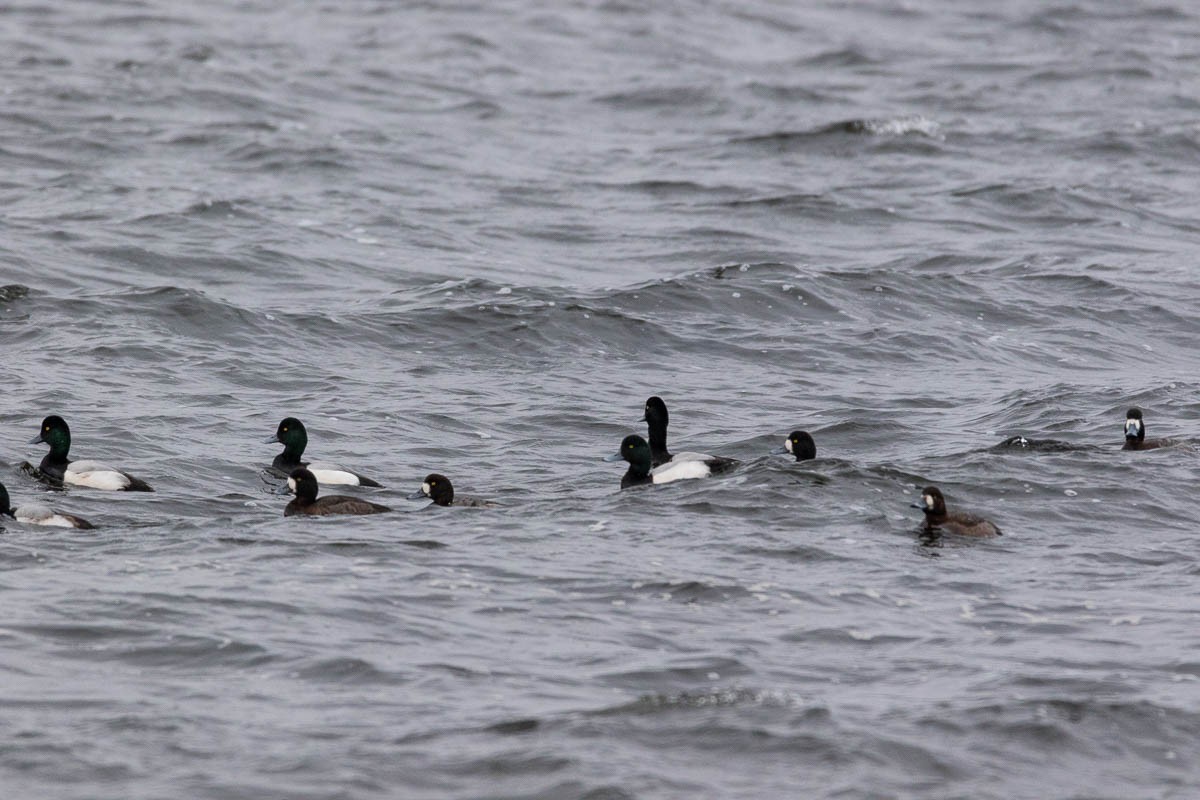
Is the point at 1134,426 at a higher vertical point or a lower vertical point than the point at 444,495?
higher

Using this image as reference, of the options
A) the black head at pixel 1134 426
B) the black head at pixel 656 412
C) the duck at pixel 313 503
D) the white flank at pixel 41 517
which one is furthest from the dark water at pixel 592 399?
the black head at pixel 1134 426

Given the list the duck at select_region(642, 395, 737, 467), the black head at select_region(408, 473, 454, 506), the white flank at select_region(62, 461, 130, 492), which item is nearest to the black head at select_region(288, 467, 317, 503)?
the black head at select_region(408, 473, 454, 506)

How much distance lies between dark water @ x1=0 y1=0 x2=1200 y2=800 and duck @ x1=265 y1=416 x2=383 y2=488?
11.1 inches

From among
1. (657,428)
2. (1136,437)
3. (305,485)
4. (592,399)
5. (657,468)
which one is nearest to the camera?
(305,485)

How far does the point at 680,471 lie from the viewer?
16.4 metres

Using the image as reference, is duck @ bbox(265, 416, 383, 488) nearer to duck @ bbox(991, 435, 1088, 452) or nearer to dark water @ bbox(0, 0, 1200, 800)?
dark water @ bbox(0, 0, 1200, 800)

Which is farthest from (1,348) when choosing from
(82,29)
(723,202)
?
(82,29)

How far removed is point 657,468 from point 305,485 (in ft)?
11.4

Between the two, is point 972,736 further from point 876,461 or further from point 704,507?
point 876,461

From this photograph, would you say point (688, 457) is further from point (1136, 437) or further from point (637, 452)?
point (1136, 437)

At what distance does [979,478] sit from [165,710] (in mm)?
7928

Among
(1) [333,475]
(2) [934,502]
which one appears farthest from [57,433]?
(2) [934,502]

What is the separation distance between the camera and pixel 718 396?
66.4 feet

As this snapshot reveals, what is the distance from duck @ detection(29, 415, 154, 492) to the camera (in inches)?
620
